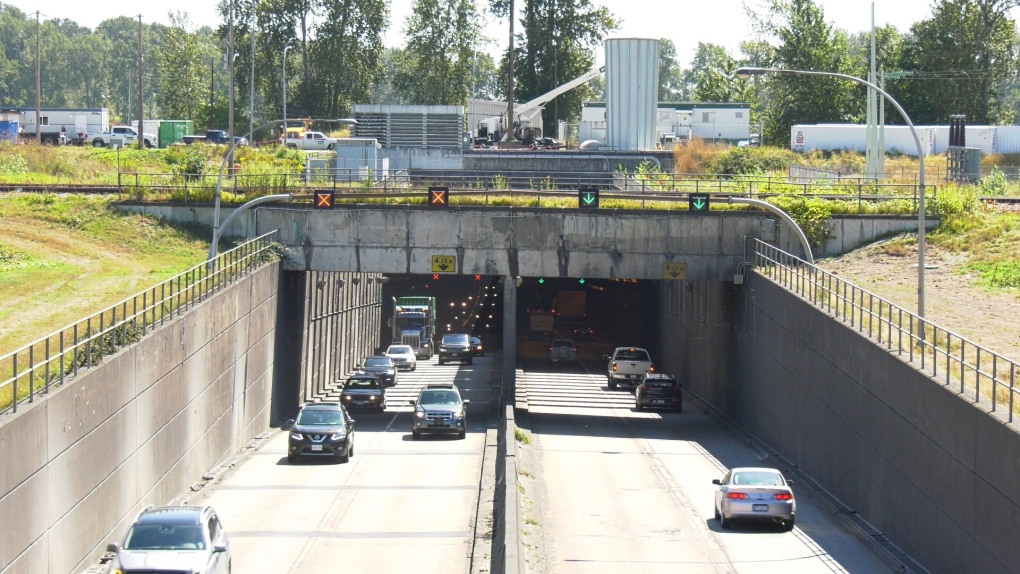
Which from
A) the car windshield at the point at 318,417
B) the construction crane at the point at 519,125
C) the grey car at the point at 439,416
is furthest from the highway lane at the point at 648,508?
the construction crane at the point at 519,125

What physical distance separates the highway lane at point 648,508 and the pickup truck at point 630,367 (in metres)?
10.1

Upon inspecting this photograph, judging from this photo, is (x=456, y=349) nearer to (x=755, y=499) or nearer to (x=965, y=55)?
(x=755, y=499)

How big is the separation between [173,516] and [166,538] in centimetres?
53

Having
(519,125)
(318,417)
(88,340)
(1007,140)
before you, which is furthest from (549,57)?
(88,340)

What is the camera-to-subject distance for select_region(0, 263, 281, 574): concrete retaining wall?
2022cm

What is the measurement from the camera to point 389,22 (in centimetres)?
10312

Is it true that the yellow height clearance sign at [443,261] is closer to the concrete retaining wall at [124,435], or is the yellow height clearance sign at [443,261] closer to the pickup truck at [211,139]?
the concrete retaining wall at [124,435]

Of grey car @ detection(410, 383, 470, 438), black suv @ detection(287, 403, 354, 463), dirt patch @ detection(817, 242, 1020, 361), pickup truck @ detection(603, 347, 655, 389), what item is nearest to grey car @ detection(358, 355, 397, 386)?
pickup truck @ detection(603, 347, 655, 389)

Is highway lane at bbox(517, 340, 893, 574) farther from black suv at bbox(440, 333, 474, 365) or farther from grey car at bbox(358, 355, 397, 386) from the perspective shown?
black suv at bbox(440, 333, 474, 365)

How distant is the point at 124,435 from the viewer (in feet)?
84.9

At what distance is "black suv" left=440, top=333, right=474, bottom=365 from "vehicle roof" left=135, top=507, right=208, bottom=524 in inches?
2098

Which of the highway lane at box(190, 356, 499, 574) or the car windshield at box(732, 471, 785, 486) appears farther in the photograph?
the car windshield at box(732, 471, 785, 486)

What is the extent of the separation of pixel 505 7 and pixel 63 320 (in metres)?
77.3

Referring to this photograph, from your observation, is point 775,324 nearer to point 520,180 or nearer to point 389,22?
point 520,180
